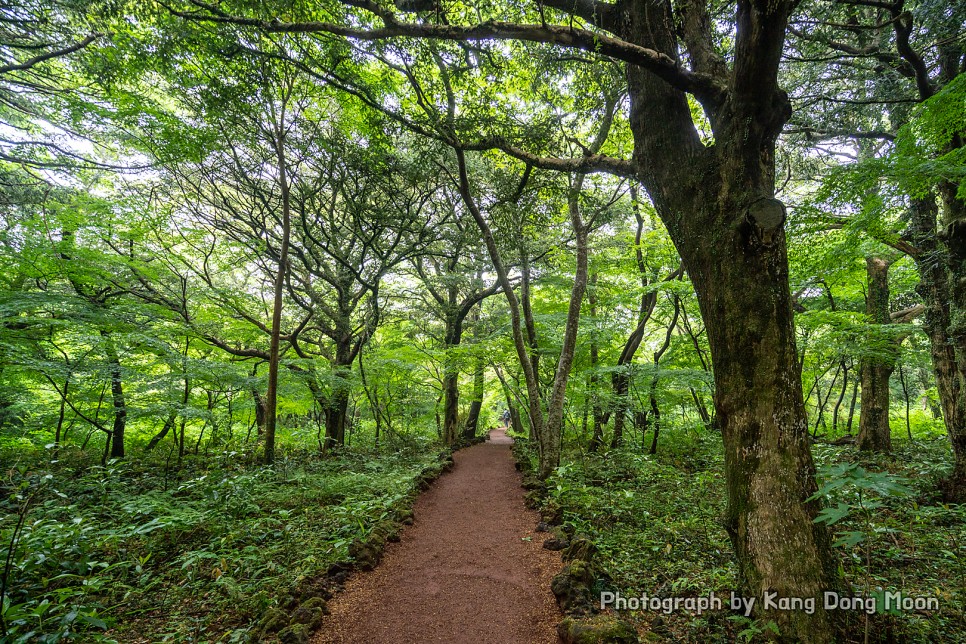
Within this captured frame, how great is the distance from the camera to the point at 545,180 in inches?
297

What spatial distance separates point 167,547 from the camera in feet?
14.9

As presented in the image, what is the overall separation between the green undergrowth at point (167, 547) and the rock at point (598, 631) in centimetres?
245

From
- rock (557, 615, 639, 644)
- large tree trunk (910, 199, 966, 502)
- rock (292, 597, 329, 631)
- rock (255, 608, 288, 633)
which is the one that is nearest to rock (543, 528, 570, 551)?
rock (557, 615, 639, 644)

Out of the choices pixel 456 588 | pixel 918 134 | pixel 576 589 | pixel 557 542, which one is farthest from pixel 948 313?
pixel 456 588

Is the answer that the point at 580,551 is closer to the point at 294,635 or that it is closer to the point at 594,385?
the point at 294,635

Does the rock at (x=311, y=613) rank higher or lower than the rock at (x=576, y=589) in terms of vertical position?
lower

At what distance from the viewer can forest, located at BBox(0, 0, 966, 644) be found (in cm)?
277

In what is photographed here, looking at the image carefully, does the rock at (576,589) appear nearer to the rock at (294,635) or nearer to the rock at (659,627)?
the rock at (659,627)

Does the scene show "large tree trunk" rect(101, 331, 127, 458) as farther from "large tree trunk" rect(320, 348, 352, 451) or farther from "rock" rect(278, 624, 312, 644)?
"rock" rect(278, 624, 312, 644)

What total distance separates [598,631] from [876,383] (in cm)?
856

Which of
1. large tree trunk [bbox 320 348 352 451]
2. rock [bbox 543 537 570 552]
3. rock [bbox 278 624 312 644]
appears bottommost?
rock [bbox 543 537 570 552]

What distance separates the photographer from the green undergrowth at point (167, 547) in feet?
10.0

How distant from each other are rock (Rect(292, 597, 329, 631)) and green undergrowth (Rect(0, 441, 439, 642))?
0.26m

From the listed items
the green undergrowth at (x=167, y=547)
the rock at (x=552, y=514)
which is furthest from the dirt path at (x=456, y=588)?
the green undergrowth at (x=167, y=547)
